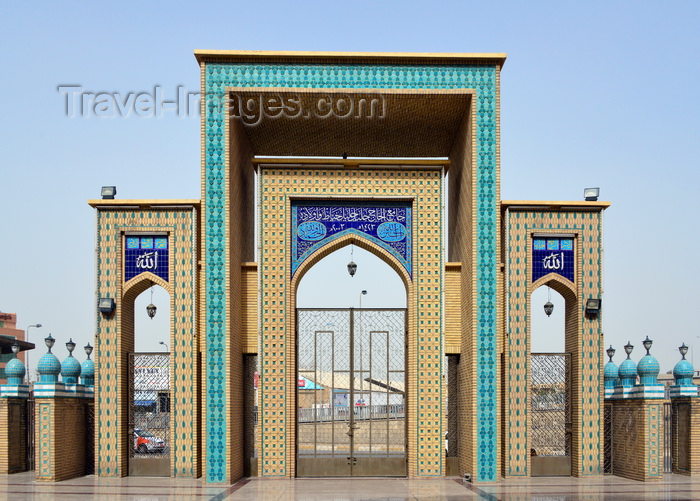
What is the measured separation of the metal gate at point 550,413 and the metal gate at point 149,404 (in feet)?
19.5

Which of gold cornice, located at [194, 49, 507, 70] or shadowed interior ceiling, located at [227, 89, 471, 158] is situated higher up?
gold cornice, located at [194, 49, 507, 70]

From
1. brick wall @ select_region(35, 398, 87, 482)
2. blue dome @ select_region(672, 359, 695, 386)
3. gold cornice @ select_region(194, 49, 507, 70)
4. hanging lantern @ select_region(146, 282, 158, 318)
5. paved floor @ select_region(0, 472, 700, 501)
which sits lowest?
paved floor @ select_region(0, 472, 700, 501)

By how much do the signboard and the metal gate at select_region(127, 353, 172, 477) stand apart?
244 inches

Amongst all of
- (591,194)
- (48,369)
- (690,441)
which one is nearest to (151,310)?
(48,369)

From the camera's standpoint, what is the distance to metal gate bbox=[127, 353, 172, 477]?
14727 mm

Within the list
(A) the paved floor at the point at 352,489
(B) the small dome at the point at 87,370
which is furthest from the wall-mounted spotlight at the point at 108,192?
(A) the paved floor at the point at 352,489

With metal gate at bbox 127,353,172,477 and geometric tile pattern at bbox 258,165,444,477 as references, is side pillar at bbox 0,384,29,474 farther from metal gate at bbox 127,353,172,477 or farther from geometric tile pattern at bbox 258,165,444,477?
geometric tile pattern at bbox 258,165,444,477

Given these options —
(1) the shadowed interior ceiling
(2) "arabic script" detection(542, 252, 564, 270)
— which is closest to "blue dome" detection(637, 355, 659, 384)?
(2) "arabic script" detection(542, 252, 564, 270)

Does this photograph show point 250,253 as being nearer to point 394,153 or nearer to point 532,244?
point 394,153

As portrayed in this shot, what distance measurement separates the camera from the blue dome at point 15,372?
15789 mm

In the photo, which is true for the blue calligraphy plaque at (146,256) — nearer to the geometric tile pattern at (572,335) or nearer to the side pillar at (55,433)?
the side pillar at (55,433)

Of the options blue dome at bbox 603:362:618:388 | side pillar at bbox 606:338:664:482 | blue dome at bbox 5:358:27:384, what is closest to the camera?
side pillar at bbox 606:338:664:482

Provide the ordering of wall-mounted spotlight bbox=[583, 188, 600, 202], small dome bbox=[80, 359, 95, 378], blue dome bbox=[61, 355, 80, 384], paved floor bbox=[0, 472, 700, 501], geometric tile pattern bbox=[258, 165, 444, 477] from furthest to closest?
1. small dome bbox=[80, 359, 95, 378]
2. blue dome bbox=[61, 355, 80, 384]
3. wall-mounted spotlight bbox=[583, 188, 600, 202]
4. geometric tile pattern bbox=[258, 165, 444, 477]
5. paved floor bbox=[0, 472, 700, 501]

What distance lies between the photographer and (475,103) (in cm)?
1434
